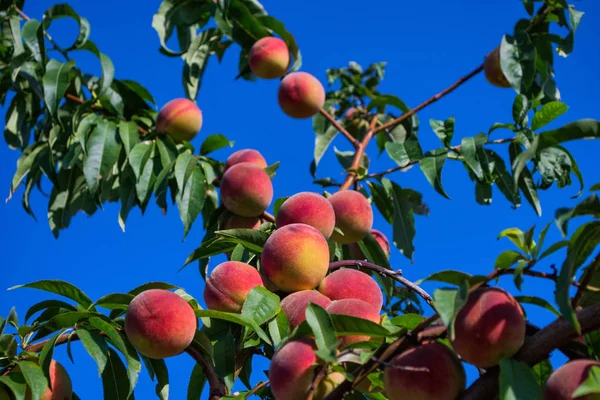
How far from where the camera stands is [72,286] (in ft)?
5.37

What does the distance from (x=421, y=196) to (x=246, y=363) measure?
3.90 feet

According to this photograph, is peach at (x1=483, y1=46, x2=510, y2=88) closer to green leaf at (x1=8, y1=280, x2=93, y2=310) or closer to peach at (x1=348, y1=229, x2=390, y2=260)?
peach at (x1=348, y1=229, x2=390, y2=260)

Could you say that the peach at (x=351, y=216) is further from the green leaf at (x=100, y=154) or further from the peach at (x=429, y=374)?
the peach at (x=429, y=374)

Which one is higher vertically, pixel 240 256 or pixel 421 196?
pixel 421 196

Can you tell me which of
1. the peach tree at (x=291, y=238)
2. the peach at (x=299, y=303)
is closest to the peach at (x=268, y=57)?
the peach tree at (x=291, y=238)

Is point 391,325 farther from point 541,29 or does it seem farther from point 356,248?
point 541,29

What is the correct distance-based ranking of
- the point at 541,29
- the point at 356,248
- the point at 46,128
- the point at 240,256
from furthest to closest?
1. the point at 46,128
2. the point at 541,29
3. the point at 356,248
4. the point at 240,256

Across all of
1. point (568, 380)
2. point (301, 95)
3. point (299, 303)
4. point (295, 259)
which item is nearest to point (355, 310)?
point (299, 303)

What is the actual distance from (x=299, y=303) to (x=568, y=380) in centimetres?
79

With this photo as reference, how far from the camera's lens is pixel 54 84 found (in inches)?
102

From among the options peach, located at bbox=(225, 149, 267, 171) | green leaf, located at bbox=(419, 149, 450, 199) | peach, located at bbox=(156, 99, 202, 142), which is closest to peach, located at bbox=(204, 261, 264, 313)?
green leaf, located at bbox=(419, 149, 450, 199)

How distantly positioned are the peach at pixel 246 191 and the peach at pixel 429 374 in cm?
129

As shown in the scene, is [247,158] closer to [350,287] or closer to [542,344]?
[350,287]

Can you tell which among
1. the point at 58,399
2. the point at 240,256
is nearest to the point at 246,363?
the point at 240,256
